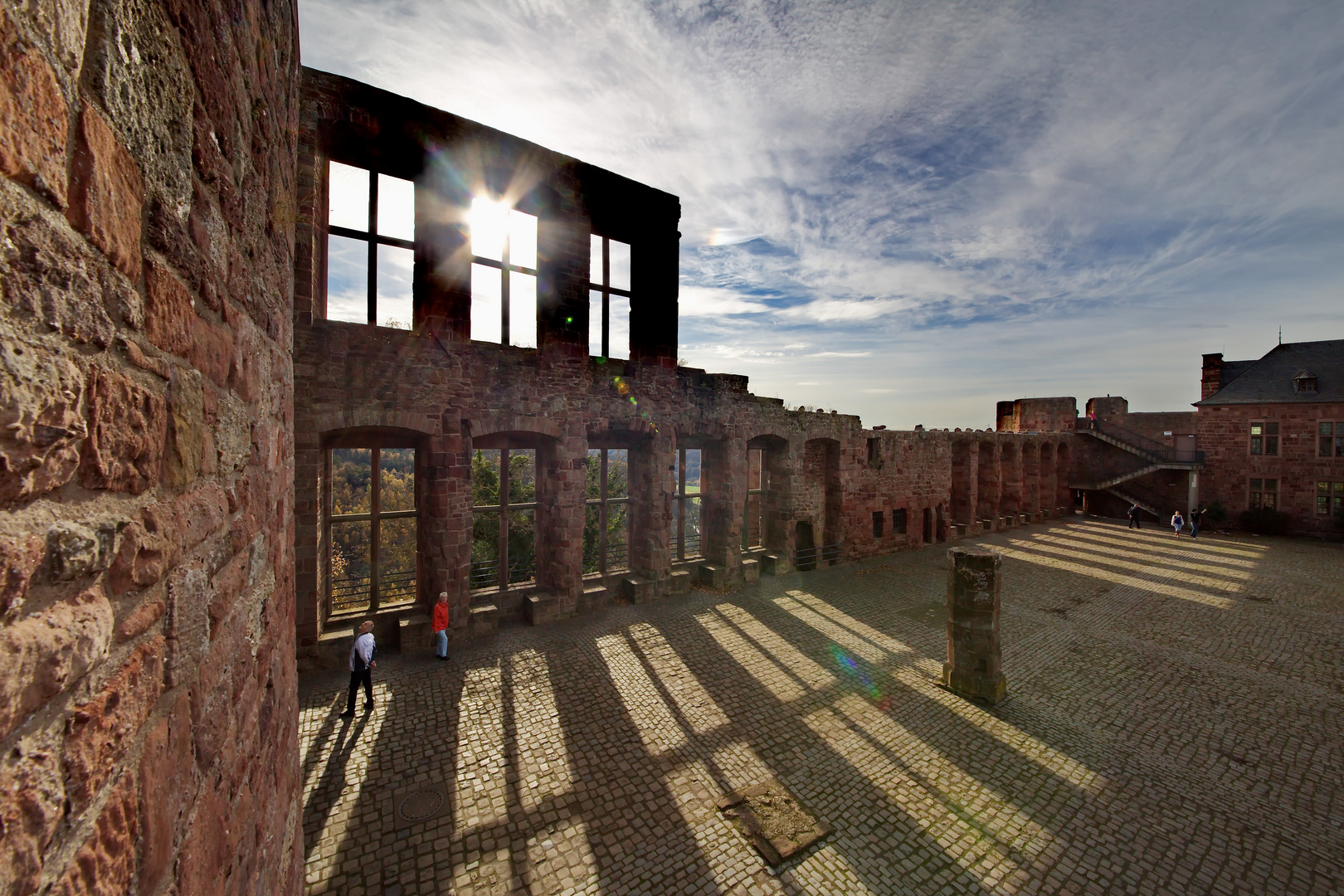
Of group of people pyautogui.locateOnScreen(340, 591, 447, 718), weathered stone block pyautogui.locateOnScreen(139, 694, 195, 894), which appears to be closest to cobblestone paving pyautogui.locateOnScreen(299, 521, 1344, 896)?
group of people pyautogui.locateOnScreen(340, 591, 447, 718)

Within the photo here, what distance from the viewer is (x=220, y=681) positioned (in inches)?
57.6

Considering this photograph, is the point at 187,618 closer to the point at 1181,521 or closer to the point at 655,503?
the point at 655,503

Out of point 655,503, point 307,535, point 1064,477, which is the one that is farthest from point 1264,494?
point 307,535

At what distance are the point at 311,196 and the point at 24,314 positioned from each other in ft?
30.7

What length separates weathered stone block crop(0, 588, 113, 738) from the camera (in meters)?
0.61

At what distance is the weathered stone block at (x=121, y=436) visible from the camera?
797 mm

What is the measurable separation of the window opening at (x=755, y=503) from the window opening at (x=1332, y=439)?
76.5 ft

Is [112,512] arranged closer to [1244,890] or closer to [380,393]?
[1244,890]

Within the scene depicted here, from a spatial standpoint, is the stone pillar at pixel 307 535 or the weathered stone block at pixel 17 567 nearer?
the weathered stone block at pixel 17 567

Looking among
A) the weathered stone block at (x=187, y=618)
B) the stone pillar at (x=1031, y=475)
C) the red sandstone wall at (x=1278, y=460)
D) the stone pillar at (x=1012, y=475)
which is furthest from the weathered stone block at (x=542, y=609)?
the red sandstone wall at (x=1278, y=460)

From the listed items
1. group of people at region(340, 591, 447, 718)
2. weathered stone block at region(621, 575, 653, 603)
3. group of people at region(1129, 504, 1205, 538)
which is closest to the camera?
group of people at region(340, 591, 447, 718)

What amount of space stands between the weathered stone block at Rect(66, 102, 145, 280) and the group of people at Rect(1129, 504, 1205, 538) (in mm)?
28484

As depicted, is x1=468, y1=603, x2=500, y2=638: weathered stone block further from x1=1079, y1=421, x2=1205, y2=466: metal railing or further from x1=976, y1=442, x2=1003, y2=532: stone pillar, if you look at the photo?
x1=1079, y1=421, x2=1205, y2=466: metal railing

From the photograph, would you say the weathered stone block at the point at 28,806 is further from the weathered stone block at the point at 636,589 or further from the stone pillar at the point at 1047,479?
the stone pillar at the point at 1047,479
